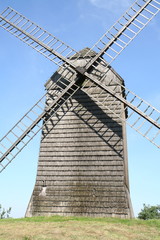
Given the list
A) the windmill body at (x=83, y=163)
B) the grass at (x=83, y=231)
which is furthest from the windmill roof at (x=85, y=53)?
the grass at (x=83, y=231)

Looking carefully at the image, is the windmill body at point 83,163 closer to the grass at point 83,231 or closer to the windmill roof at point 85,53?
the windmill roof at point 85,53

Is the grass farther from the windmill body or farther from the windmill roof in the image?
the windmill roof

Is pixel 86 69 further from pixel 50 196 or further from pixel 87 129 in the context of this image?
pixel 50 196

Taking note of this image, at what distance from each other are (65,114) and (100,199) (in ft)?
16.0

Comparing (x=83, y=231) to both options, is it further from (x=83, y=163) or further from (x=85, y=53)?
(x=85, y=53)

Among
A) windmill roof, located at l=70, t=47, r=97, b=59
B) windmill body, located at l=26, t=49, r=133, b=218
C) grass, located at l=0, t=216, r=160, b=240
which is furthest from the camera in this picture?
windmill roof, located at l=70, t=47, r=97, b=59

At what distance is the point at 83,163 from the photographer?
13.4m

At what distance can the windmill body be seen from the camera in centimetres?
1246

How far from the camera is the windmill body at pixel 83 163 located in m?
12.5

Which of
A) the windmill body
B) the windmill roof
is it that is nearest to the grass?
the windmill body

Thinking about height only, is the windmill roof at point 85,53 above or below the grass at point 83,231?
above

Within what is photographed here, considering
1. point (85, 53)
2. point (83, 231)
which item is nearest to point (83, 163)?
point (83, 231)

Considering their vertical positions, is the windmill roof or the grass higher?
the windmill roof

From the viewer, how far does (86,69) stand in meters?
13.9
